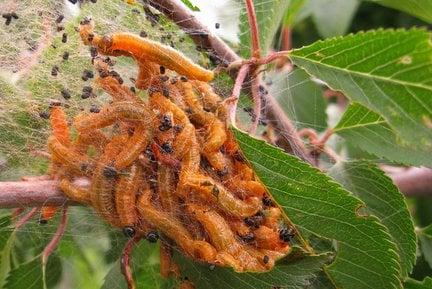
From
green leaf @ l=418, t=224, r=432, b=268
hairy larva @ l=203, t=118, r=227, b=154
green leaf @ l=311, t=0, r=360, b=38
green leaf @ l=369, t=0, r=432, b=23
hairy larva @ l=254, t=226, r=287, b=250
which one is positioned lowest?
hairy larva @ l=254, t=226, r=287, b=250

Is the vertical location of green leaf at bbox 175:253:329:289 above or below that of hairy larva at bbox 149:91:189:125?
below

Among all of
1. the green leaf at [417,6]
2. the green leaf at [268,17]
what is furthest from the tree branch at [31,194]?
the green leaf at [417,6]

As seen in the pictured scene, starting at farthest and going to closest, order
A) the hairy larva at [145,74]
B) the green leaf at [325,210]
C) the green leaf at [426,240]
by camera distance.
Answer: the green leaf at [426,240]
the hairy larva at [145,74]
the green leaf at [325,210]

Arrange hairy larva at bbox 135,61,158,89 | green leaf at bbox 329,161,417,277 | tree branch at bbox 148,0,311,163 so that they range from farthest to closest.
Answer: tree branch at bbox 148,0,311,163, green leaf at bbox 329,161,417,277, hairy larva at bbox 135,61,158,89

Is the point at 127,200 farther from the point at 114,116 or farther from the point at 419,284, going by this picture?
the point at 419,284

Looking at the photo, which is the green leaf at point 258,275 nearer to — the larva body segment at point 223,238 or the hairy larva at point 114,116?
the larva body segment at point 223,238

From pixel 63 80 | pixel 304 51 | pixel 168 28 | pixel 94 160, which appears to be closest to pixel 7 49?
pixel 63 80

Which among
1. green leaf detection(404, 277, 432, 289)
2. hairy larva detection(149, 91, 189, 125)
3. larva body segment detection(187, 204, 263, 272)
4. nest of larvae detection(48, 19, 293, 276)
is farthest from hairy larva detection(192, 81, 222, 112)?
green leaf detection(404, 277, 432, 289)

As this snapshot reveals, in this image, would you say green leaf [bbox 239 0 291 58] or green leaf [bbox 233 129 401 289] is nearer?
green leaf [bbox 233 129 401 289]

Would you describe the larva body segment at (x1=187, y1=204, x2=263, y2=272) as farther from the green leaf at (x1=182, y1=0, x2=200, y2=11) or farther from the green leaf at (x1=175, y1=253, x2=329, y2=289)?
the green leaf at (x1=182, y1=0, x2=200, y2=11)
